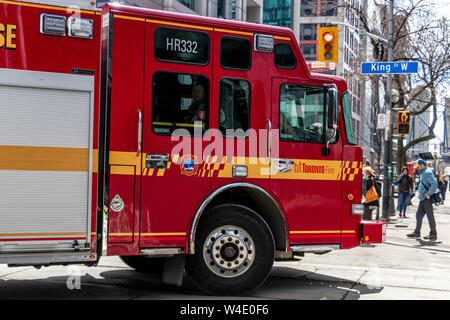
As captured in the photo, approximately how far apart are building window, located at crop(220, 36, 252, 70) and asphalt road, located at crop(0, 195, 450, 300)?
9.11 ft

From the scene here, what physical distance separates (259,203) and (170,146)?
145cm

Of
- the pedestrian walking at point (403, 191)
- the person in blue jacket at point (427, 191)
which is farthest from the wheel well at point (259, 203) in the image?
the pedestrian walking at point (403, 191)

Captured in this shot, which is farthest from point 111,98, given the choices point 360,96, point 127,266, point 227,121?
point 360,96

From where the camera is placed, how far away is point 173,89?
6.64 meters

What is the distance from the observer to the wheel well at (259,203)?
7.02 meters

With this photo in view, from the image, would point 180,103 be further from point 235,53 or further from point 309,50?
point 309,50

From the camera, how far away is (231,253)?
6.88 m

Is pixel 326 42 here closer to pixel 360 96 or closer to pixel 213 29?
pixel 213 29

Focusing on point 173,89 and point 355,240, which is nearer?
point 173,89

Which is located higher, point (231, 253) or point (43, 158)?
point (43, 158)

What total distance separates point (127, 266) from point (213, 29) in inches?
160

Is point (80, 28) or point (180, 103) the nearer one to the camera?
point (80, 28)

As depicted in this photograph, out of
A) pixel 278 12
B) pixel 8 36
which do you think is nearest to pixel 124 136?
pixel 8 36

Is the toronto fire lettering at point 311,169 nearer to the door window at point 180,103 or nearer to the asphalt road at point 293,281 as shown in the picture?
the door window at point 180,103
